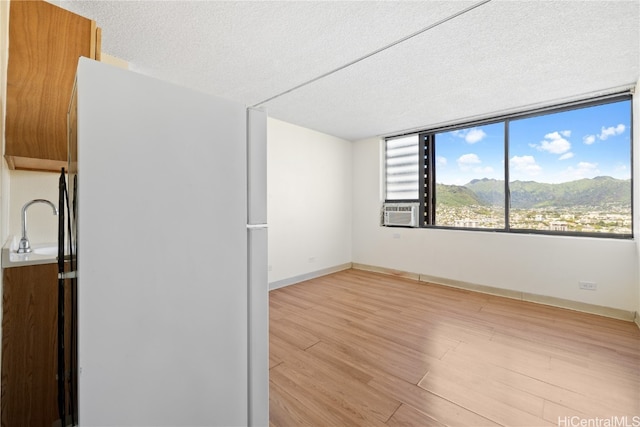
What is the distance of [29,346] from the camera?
1367 mm

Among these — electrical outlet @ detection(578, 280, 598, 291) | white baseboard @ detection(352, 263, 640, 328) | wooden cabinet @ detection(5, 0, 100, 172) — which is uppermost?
wooden cabinet @ detection(5, 0, 100, 172)

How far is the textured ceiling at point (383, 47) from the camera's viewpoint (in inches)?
71.1

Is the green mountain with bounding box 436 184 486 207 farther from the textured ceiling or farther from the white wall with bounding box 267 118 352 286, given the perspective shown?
the white wall with bounding box 267 118 352 286

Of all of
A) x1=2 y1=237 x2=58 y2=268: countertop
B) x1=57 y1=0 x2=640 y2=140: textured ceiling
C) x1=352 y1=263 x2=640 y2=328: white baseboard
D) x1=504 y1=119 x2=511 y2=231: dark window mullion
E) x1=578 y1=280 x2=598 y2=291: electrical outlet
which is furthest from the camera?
x1=504 y1=119 x2=511 y2=231: dark window mullion

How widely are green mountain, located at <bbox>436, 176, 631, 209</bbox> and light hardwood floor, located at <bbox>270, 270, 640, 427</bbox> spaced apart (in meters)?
1.34

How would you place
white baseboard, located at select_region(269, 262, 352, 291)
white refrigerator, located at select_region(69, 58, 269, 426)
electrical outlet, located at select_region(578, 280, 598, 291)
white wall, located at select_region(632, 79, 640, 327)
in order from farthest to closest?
white baseboard, located at select_region(269, 262, 352, 291)
electrical outlet, located at select_region(578, 280, 598, 291)
white wall, located at select_region(632, 79, 640, 327)
white refrigerator, located at select_region(69, 58, 269, 426)

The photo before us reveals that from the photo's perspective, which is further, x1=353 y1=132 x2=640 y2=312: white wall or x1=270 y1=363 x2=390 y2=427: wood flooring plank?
x1=353 y1=132 x2=640 y2=312: white wall

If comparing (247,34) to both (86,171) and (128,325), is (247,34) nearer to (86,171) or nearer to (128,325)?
(86,171)

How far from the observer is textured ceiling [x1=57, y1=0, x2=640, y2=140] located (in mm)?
1805

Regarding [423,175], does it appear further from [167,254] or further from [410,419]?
[167,254]

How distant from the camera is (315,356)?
2.21 metres

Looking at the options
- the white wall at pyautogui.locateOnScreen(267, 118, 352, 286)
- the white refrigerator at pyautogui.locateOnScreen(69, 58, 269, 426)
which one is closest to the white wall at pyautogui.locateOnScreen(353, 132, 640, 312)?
the white wall at pyautogui.locateOnScreen(267, 118, 352, 286)

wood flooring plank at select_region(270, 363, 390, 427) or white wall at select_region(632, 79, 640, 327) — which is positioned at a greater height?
white wall at select_region(632, 79, 640, 327)

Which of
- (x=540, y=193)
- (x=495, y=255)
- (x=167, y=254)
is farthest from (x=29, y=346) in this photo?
(x=540, y=193)
